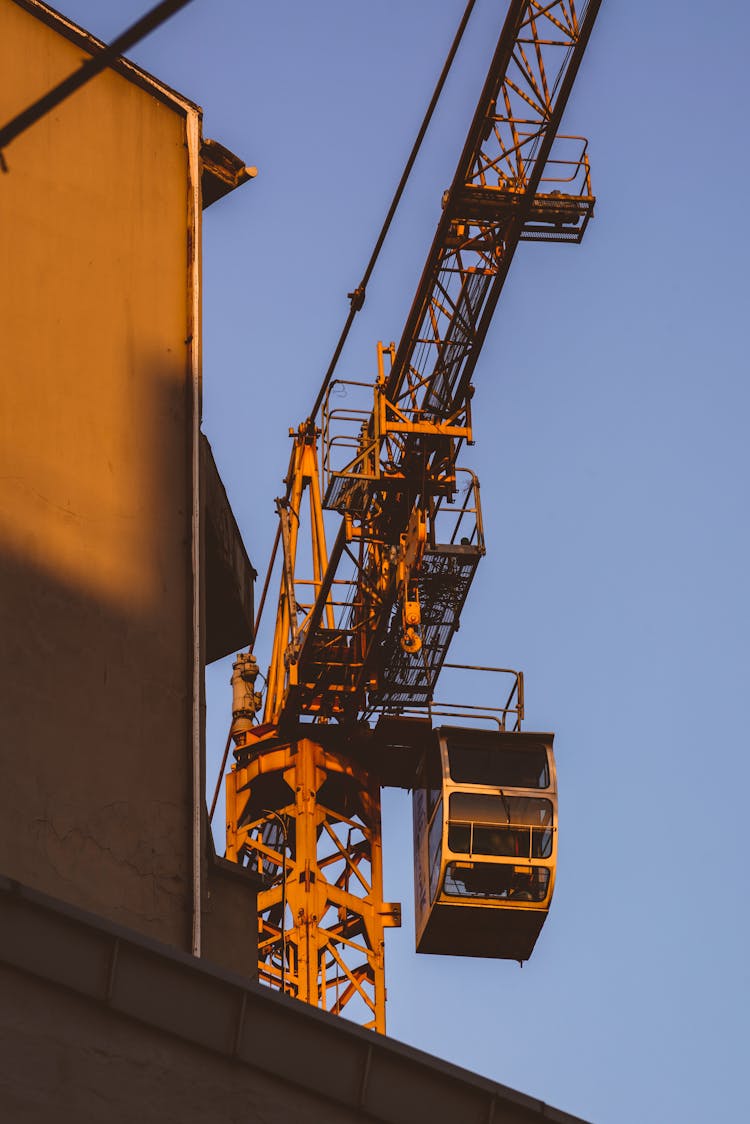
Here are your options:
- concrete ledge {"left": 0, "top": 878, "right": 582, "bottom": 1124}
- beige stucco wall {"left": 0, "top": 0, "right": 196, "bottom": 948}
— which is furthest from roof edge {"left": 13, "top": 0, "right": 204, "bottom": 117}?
concrete ledge {"left": 0, "top": 878, "right": 582, "bottom": 1124}

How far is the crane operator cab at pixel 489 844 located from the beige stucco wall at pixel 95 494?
17.3 m

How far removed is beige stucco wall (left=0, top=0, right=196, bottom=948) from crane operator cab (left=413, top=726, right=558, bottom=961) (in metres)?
Answer: 17.3

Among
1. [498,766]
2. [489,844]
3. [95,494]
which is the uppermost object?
[95,494]

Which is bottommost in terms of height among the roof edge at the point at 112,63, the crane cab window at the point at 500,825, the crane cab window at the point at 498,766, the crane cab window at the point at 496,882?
the crane cab window at the point at 496,882

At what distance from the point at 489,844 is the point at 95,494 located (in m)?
18.8

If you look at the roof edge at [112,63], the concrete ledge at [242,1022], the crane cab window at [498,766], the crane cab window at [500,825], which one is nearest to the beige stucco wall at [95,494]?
the roof edge at [112,63]

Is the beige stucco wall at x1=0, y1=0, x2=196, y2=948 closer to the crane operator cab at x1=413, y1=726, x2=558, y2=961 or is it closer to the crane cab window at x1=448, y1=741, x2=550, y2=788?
the crane operator cab at x1=413, y1=726, x2=558, y2=961

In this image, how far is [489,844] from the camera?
114 feet

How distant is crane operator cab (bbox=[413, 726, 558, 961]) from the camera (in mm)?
34375

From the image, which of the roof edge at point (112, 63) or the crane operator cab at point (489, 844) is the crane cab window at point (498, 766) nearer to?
the crane operator cab at point (489, 844)

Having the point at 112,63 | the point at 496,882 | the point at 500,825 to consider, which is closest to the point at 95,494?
the point at 112,63

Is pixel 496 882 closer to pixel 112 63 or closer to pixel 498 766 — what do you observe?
pixel 498 766

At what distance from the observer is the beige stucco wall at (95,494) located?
1570 centimetres

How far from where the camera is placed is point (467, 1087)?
452 inches
